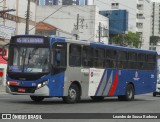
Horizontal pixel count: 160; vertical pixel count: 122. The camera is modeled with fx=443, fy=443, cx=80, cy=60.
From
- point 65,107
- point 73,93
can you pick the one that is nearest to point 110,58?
point 73,93

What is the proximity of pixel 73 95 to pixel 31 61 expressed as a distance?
283 cm

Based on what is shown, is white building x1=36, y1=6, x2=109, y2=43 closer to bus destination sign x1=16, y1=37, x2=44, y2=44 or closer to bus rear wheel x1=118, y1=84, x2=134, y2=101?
bus rear wheel x1=118, y1=84, x2=134, y2=101

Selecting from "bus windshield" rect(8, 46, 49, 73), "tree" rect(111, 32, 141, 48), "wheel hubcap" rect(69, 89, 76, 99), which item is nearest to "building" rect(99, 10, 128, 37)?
"tree" rect(111, 32, 141, 48)

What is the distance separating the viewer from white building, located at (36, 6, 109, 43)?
84.2m

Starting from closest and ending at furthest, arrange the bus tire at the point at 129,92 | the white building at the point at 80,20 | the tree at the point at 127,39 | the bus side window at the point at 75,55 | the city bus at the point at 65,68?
1. the city bus at the point at 65,68
2. the bus side window at the point at 75,55
3. the bus tire at the point at 129,92
4. the white building at the point at 80,20
5. the tree at the point at 127,39

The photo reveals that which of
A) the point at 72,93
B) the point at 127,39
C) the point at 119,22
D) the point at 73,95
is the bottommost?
the point at 73,95

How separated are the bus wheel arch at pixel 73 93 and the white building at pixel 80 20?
60.9 m

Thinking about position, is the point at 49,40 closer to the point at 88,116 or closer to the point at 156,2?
the point at 88,116

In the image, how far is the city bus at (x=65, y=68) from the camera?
19250mm

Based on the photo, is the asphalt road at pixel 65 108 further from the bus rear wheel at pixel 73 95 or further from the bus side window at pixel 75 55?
the bus side window at pixel 75 55

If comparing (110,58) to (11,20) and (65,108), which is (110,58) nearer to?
(65,108)

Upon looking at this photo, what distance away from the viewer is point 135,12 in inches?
5123

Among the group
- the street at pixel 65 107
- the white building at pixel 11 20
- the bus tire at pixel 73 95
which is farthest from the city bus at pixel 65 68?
the white building at pixel 11 20

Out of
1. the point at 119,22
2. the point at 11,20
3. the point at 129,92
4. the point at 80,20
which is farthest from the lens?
the point at 119,22
